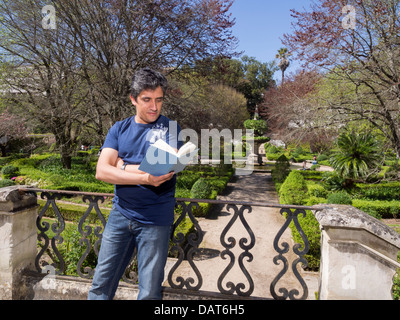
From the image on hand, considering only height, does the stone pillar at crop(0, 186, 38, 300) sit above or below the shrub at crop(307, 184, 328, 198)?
above

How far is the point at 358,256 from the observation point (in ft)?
6.55

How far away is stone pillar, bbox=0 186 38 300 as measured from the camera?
246 cm

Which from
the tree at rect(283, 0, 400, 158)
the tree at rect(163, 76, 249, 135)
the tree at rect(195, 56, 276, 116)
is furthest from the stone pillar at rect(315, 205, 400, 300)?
the tree at rect(195, 56, 276, 116)

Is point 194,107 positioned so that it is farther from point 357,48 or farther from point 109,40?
point 357,48

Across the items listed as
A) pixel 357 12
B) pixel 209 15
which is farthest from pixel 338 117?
pixel 209 15

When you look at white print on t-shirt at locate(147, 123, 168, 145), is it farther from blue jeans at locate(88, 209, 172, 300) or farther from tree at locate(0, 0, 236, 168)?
tree at locate(0, 0, 236, 168)

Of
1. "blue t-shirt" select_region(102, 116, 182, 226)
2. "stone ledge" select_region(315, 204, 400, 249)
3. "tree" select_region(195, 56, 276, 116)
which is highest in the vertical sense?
"tree" select_region(195, 56, 276, 116)

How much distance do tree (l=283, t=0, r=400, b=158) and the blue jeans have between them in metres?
8.59

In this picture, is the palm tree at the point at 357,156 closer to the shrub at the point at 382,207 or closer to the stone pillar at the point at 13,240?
the shrub at the point at 382,207

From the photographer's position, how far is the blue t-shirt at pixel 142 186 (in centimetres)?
182

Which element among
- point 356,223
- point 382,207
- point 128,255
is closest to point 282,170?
point 382,207

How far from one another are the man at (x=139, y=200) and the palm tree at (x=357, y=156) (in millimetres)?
10493
